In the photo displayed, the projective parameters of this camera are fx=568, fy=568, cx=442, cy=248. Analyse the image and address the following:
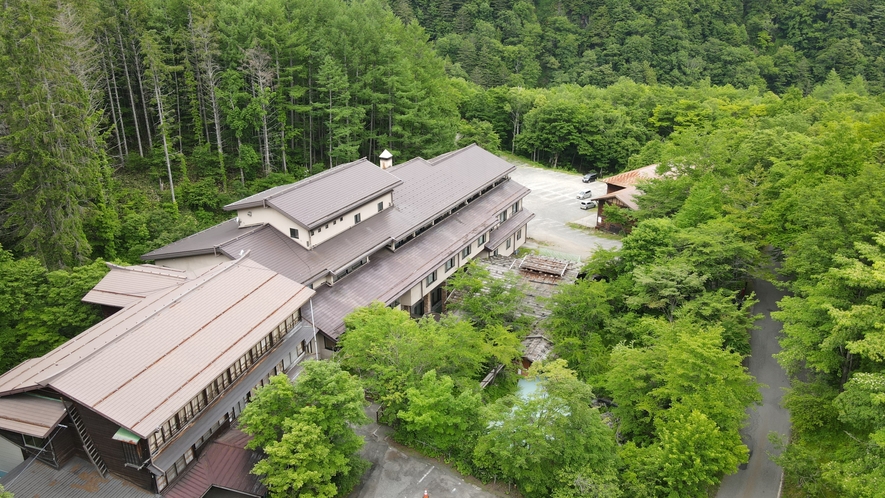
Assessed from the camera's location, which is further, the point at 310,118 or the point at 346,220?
the point at 310,118

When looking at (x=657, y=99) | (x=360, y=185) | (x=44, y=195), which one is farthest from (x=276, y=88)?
(x=657, y=99)

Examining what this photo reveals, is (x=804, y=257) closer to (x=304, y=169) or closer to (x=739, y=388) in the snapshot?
(x=739, y=388)

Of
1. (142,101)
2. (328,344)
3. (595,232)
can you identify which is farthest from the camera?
(595,232)

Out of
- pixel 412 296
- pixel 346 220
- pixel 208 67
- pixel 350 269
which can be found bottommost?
pixel 412 296

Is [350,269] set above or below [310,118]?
below

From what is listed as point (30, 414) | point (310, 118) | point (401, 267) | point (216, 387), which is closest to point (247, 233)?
point (401, 267)

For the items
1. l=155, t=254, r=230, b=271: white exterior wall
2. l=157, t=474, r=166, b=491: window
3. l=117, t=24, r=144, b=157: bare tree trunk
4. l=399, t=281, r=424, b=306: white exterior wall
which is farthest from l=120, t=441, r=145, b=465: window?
l=117, t=24, r=144, b=157: bare tree trunk

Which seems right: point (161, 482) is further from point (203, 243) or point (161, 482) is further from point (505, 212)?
point (505, 212)

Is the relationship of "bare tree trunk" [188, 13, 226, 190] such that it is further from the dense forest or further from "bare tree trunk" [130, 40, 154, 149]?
"bare tree trunk" [130, 40, 154, 149]
